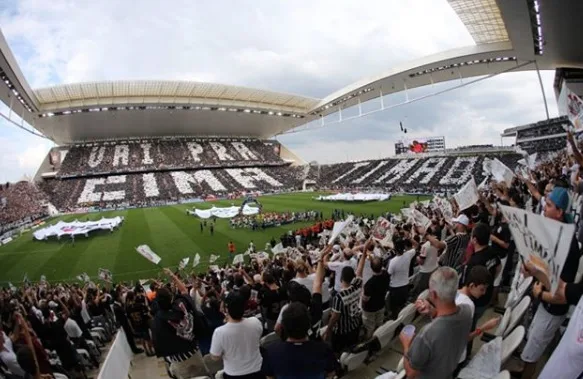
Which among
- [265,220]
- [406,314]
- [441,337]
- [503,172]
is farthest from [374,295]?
[265,220]

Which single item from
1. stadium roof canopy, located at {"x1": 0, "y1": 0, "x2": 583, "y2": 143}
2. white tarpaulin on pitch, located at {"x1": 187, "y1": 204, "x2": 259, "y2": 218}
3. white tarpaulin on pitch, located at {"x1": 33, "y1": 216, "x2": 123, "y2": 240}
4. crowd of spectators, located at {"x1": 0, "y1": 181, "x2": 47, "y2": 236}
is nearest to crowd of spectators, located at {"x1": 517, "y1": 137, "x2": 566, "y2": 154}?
stadium roof canopy, located at {"x1": 0, "y1": 0, "x2": 583, "y2": 143}

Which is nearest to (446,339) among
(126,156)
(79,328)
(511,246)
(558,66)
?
(511,246)

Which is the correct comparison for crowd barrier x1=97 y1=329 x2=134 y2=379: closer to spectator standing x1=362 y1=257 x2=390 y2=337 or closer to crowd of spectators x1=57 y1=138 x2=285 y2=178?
spectator standing x1=362 y1=257 x2=390 y2=337

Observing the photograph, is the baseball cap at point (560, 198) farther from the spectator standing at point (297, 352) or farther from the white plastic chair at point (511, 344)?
the spectator standing at point (297, 352)

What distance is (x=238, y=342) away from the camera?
3158 mm

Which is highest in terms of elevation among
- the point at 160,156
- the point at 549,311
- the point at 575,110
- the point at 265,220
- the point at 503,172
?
the point at 160,156

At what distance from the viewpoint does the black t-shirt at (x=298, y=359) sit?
8.50 ft

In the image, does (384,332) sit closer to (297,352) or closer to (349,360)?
(349,360)

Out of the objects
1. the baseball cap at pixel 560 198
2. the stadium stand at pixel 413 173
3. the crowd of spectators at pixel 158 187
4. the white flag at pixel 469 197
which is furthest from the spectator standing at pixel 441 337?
the crowd of spectators at pixel 158 187

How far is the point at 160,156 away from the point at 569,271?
6899 cm

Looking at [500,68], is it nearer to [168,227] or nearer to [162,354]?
[168,227]

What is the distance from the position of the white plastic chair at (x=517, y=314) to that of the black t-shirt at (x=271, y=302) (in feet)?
9.19

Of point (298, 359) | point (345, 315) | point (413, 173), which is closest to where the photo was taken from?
point (298, 359)

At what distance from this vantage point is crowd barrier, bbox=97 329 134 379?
4.89m
